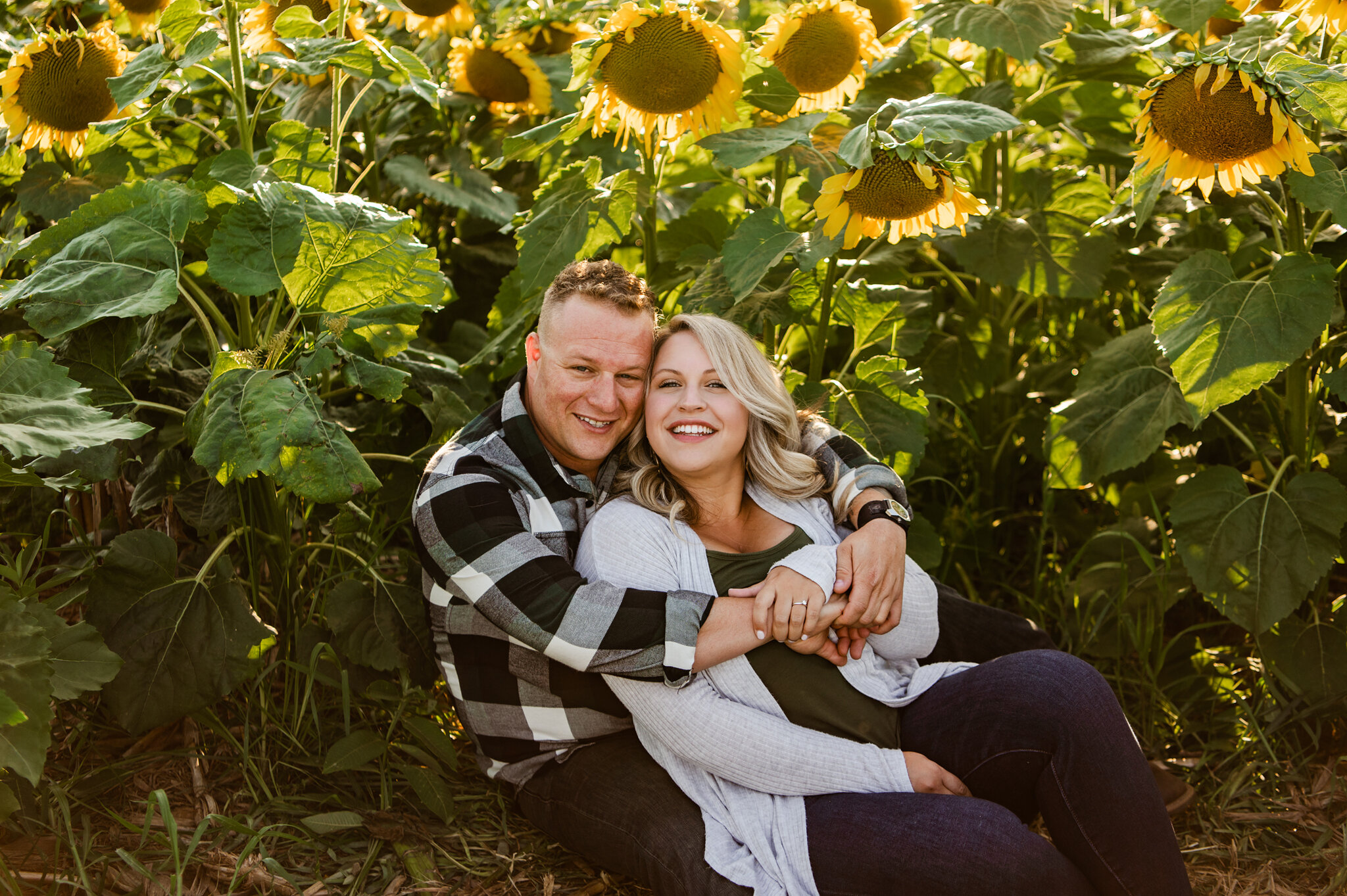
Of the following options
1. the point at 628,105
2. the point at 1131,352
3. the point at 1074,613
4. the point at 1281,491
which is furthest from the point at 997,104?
the point at 1074,613

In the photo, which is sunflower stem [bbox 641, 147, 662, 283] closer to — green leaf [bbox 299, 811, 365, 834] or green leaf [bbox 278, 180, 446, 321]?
green leaf [bbox 278, 180, 446, 321]

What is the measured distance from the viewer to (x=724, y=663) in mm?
1918

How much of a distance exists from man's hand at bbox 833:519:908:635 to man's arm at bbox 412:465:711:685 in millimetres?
224

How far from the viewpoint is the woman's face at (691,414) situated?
213 centimetres

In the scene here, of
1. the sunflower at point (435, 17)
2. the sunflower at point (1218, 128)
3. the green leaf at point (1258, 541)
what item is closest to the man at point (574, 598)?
the green leaf at point (1258, 541)

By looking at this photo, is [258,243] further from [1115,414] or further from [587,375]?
[1115,414]

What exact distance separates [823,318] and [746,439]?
42 centimetres

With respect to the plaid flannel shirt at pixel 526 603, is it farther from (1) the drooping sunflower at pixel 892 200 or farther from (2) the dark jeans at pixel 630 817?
(1) the drooping sunflower at pixel 892 200

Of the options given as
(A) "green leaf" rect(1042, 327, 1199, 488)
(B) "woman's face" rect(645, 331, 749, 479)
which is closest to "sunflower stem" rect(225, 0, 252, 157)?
(B) "woman's face" rect(645, 331, 749, 479)

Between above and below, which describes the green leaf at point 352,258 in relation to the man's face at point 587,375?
above

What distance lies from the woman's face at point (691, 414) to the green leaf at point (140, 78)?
110cm

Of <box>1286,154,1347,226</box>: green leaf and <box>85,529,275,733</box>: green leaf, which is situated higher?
<box>1286,154,1347,226</box>: green leaf

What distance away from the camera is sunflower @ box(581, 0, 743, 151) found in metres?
2.33

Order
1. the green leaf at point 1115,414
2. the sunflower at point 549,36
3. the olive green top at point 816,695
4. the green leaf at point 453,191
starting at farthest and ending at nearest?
the sunflower at point 549,36, the green leaf at point 453,191, the green leaf at point 1115,414, the olive green top at point 816,695
